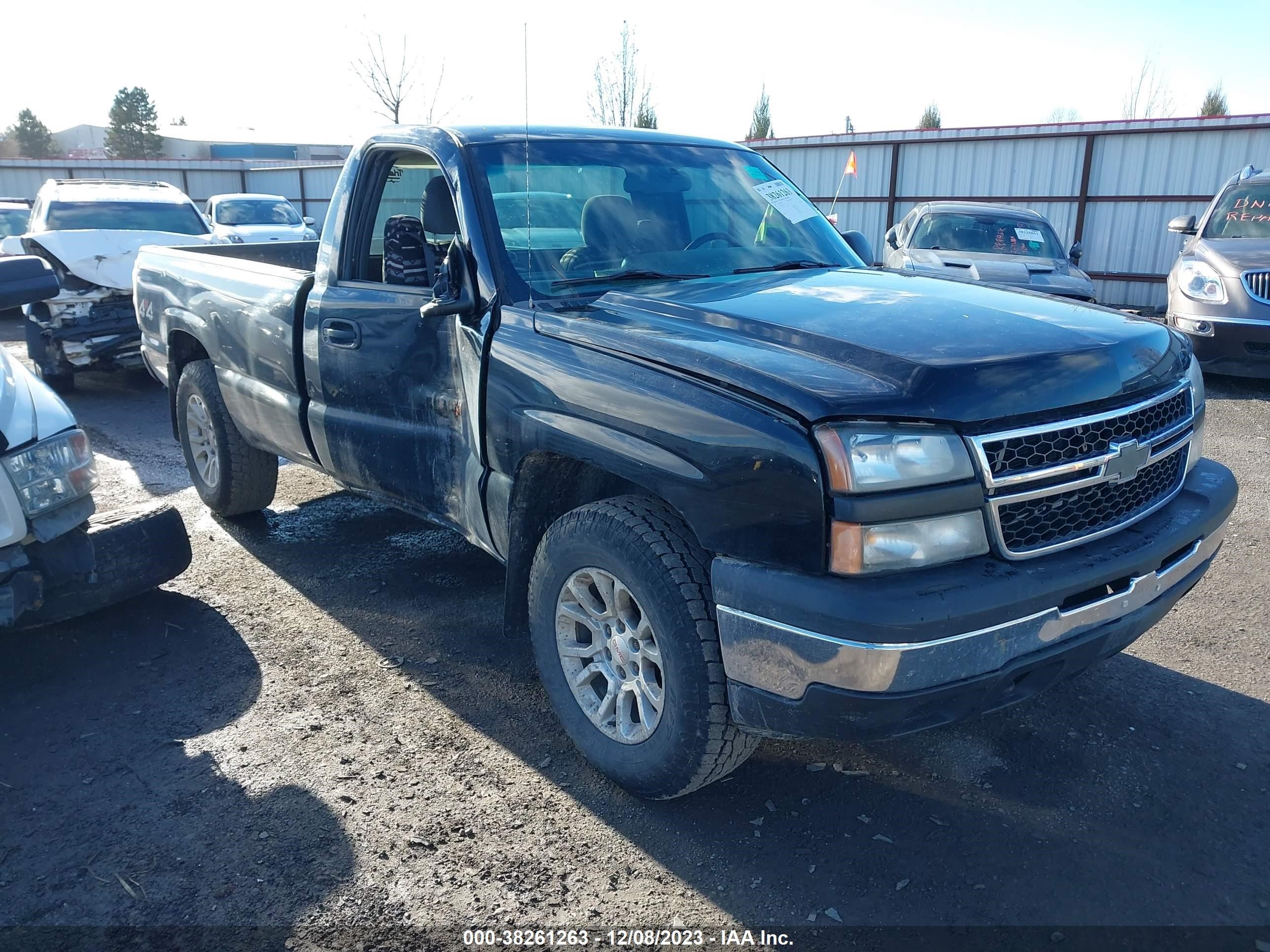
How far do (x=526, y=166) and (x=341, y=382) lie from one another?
48.0 inches

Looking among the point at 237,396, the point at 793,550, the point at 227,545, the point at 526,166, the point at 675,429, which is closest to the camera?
the point at 793,550

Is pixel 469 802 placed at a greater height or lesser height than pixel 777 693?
lesser

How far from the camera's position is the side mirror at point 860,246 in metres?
4.27

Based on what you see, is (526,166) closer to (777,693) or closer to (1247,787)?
(777,693)

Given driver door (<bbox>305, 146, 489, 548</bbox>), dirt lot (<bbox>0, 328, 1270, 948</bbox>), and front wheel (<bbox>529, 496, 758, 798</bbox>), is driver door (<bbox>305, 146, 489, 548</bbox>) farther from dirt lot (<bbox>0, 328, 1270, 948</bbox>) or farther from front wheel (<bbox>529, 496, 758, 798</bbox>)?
dirt lot (<bbox>0, 328, 1270, 948</bbox>)

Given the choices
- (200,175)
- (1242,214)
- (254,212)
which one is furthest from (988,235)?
(200,175)

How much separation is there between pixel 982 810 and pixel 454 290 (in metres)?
2.38

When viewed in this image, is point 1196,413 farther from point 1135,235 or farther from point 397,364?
point 1135,235

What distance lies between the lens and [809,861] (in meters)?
2.64

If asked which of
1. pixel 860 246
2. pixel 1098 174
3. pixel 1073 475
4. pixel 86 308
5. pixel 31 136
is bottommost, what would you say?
pixel 86 308

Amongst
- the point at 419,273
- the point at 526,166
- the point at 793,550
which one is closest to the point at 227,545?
the point at 419,273

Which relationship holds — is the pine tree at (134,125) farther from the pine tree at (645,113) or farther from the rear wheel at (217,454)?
the rear wheel at (217,454)

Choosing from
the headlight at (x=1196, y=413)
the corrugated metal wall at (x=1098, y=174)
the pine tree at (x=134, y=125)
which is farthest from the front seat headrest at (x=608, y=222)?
the pine tree at (x=134, y=125)

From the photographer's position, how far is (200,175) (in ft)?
98.5
